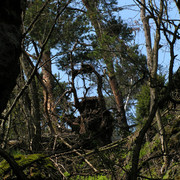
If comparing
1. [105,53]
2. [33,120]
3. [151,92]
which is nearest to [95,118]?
[105,53]

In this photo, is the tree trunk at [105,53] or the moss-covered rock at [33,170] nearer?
the moss-covered rock at [33,170]

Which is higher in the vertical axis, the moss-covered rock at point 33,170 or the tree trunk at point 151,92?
the tree trunk at point 151,92

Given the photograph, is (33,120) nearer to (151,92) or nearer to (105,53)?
(151,92)

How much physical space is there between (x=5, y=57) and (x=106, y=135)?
25.8 ft

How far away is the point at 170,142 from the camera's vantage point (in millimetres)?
4781

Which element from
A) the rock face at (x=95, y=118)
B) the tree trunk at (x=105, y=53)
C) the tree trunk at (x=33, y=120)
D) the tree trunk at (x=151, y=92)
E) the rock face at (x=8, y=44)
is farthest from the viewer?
the tree trunk at (x=105, y=53)

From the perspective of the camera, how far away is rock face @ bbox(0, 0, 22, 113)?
98 centimetres

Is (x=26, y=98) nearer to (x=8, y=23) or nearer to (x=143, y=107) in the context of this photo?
(x=8, y=23)

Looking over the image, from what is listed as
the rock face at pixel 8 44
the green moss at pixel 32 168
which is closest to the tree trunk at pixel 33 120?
the green moss at pixel 32 168

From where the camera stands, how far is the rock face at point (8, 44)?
3.22ft

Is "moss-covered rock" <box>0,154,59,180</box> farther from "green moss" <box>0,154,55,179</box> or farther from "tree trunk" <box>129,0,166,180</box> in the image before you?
"tree trunk" <box>129,0,166,180</box>

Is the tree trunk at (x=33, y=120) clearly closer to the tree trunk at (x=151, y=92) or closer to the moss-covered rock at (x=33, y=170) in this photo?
the moss-covered rock at (x=33, y=170)

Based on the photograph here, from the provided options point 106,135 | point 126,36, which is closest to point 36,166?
point 106,135

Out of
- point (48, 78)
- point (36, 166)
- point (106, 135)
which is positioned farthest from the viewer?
point (48, 78)
